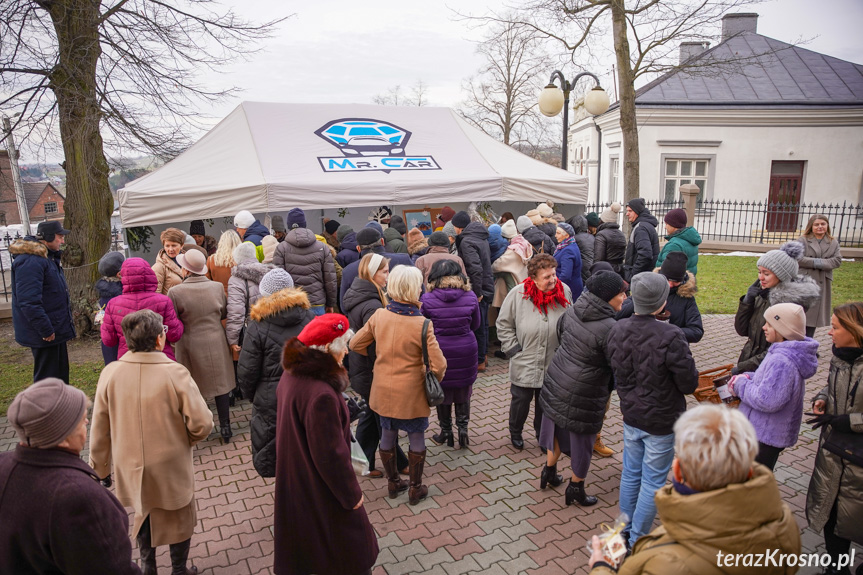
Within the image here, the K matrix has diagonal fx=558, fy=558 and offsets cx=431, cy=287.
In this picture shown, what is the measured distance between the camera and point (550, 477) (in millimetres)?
4531

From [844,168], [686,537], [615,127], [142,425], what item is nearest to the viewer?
[686,537]

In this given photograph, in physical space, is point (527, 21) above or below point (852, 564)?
above

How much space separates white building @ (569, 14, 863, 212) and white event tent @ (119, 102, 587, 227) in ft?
36.5

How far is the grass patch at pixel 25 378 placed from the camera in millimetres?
6938

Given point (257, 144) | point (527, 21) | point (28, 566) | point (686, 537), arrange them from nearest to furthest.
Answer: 1. point (686, 537)
2. point (28, 566)
3. point (257, 144)
4. point (527, 21)

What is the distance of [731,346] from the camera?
26.7 ft

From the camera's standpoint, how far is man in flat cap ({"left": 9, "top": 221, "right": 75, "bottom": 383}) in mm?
5461

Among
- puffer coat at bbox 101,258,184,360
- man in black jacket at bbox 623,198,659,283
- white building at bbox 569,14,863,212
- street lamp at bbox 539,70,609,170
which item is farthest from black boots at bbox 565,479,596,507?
white building at bbox 569,14,863,212

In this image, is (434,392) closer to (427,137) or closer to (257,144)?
(257,144)

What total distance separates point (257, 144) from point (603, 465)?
22.8 ft

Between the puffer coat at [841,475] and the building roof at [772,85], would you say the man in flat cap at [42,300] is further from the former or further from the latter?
the building roof at [772,85]

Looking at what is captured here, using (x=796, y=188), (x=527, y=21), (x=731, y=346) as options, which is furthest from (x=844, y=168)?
(x=731, y=346)

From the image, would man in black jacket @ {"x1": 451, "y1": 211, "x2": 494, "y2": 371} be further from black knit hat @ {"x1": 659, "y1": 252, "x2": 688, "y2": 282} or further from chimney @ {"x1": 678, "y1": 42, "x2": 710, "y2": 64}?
chimney @ {"x1": 678, "y1": 42, "x2": 710, "y2": 64}

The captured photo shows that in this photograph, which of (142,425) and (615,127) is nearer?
(142,425)
